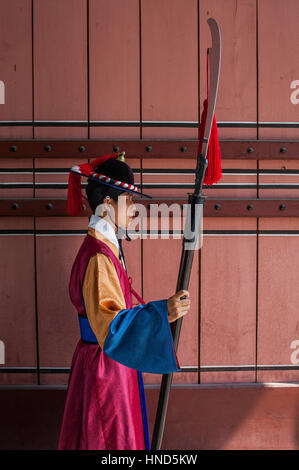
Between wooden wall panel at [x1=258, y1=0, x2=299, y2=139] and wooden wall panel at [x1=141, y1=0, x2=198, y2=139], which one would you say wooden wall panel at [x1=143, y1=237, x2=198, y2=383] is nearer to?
wooden wall panel at [x1=141, y1=0, x2=198, y2=139]

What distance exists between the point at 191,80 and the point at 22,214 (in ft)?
3.53

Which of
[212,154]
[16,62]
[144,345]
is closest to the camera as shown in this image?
[144,345]

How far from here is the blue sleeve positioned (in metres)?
1.11

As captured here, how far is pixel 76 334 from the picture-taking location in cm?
200

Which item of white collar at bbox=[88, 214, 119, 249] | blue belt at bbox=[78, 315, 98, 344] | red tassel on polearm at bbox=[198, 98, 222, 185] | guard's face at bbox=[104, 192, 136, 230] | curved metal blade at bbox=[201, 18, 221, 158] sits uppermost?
curved metal blade at bbox=[201, 18, 221, 158]

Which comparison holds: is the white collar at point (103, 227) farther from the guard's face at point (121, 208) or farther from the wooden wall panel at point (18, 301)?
the wooden wall panel at point (18, 301)

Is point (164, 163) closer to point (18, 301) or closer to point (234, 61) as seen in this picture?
point (234, 61)

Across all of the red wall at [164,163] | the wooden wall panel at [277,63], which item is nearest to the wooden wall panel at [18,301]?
the red wall at [164,163]

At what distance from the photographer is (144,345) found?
43.9 inches

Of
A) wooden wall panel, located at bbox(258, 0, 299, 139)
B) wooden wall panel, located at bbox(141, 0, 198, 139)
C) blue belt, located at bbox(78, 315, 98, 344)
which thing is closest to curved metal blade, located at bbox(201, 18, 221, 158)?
blue belt, located at bbox(78, 315, 98, 344)

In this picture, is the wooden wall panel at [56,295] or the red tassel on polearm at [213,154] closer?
the red tassel on polearm at [213,154]

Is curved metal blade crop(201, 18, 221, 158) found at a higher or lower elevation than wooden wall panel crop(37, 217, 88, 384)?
higher

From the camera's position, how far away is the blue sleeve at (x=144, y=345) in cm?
111

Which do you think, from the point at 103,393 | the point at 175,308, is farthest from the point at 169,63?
the point at 103,393
